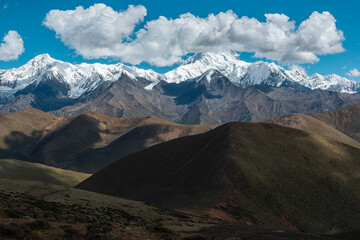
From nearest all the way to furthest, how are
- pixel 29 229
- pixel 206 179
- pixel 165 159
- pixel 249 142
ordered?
pixel 29 229
pixel 206 179
pixel 249 142
pixel 165 159

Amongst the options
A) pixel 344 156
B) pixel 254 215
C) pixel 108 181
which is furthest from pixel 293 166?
pixel 108 181

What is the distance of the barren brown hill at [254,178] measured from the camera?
10256 centimetres

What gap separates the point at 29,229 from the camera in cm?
2998

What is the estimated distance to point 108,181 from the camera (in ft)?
520

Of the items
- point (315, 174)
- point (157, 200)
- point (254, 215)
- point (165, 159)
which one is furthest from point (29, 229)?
point (165, 159)

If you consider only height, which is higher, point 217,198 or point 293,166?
point 293,166

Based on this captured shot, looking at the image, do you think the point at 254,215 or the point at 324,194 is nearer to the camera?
the point at 254,215

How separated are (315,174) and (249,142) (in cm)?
2598

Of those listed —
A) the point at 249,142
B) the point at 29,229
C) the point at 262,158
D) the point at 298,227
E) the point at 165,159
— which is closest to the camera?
the point at 29,229

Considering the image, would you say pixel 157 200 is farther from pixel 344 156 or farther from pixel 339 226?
pixel 344 156

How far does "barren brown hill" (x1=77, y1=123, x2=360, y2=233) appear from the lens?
10256 cm

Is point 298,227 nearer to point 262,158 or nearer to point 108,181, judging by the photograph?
point 262,158

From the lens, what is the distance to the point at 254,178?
11756 cm

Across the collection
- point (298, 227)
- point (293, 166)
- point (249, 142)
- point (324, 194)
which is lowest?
point (298, 227)
